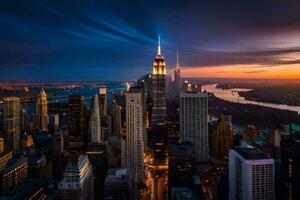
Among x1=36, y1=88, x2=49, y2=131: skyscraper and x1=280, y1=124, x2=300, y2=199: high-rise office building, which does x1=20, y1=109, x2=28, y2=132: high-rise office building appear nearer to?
x1=36, y1=88, x2=49, y2=131: skyscraper

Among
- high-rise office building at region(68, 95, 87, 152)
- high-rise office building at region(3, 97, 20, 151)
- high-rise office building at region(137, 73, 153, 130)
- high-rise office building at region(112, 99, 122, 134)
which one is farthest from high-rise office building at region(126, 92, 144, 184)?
high-rise office building at region(3, 97, 20, 151)

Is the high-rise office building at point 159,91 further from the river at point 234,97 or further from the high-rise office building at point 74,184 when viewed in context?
the high-rise office building at point 74,184

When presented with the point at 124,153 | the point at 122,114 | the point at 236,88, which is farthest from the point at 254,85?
the point at 122,114

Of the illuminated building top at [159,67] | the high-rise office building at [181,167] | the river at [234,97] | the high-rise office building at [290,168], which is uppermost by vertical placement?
the illuminated building top at [159,67]

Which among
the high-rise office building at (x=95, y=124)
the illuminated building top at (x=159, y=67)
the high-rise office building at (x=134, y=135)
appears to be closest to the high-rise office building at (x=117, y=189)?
the high-rise office building at (x=134, y=135)

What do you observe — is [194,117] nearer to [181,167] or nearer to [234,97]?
[181,167]

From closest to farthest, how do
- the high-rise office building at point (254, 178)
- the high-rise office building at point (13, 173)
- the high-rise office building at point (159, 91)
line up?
the high-rise office building at point (254, 178) < the high-rise office building at point (13, 173) < the high-rise office building at point (159, 91)
